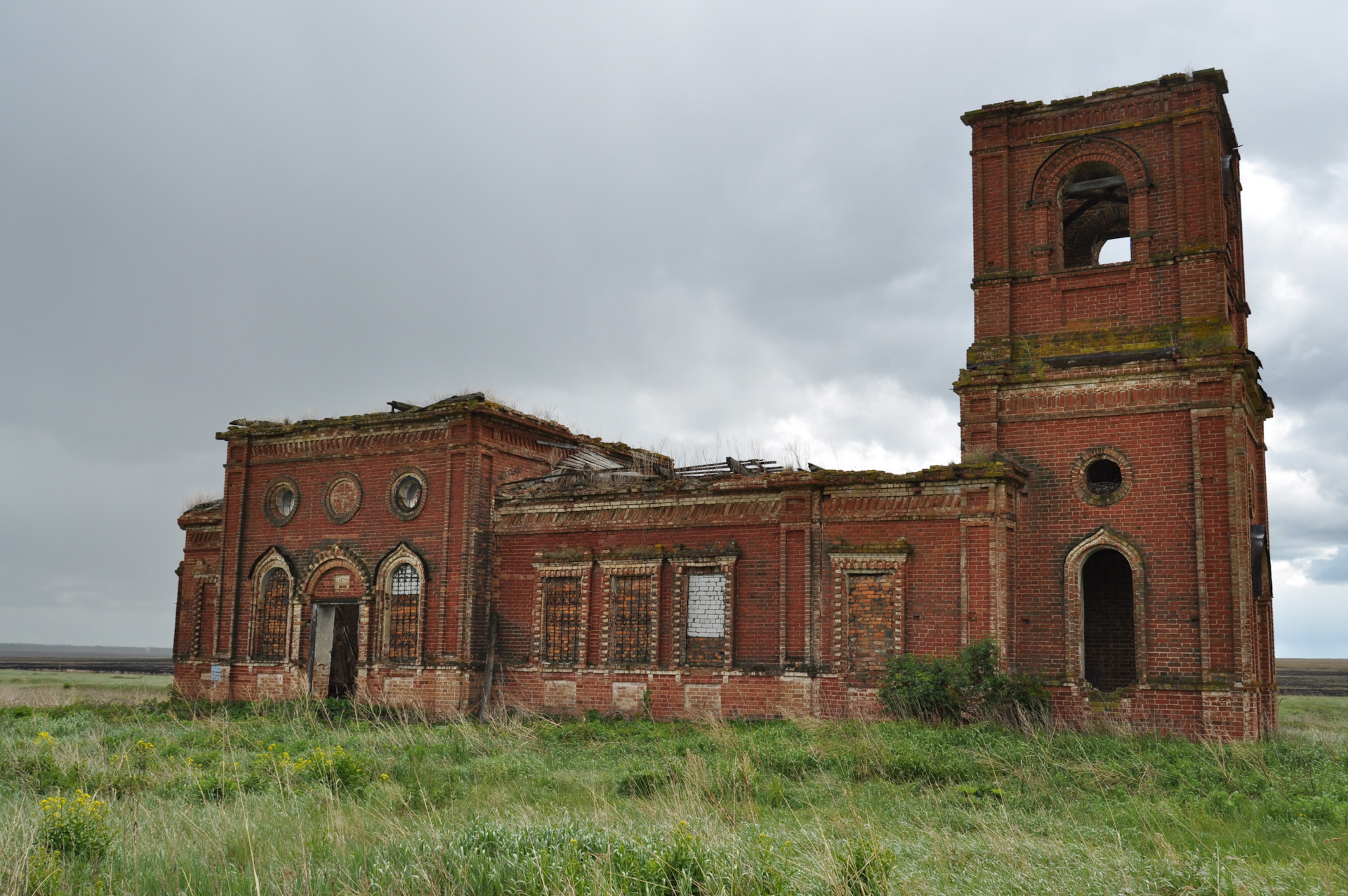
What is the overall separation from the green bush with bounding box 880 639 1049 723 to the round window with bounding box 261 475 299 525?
1496cm

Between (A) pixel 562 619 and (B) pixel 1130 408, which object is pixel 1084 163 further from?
(A) pixel 562 619

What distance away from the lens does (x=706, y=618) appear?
64.5ft

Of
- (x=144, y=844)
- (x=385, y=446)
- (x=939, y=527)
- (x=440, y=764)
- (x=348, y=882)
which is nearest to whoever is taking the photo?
(x=348, y=882)

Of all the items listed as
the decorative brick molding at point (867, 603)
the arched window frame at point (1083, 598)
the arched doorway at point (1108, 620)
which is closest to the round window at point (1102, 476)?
the arched window frame at point (1083, 598)

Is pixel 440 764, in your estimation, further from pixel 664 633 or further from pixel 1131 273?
pixel 1131 273

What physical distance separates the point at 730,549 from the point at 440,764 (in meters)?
7.51

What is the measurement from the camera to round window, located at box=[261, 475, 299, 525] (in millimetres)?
24297

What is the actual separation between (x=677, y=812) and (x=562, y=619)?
39.3 feet

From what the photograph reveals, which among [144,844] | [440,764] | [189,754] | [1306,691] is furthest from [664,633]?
[1306,691]

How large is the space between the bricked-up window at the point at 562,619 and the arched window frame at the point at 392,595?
268cm

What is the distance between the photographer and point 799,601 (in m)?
18.6

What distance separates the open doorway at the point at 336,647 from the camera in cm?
2348

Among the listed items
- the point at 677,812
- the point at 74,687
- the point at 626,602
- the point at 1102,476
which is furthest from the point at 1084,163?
the point at 74,687

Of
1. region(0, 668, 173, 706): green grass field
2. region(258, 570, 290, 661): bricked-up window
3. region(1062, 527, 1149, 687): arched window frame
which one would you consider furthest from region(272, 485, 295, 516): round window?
region(1062, 527, 1149, 687): arched window frame
